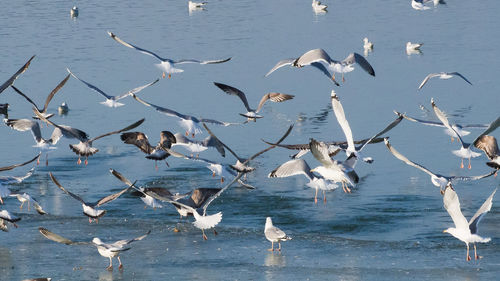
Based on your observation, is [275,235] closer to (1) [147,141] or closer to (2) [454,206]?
(2) [454,206]

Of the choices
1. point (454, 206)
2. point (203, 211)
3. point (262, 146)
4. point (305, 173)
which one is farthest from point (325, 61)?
point (454, 206)

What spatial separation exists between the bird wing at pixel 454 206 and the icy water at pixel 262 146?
44cm

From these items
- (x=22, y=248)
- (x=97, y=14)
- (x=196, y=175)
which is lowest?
(x=97, y=14)

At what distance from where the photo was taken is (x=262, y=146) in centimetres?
1656

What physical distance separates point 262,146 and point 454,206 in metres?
6.48

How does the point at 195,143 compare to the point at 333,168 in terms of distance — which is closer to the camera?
the point at 333,168

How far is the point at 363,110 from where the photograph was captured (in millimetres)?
18828

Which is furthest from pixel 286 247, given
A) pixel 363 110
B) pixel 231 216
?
pixel 363 110

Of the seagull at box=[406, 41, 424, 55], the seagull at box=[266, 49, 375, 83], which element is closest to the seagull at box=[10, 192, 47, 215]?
the seagull at box=[266, 49, 375, 83]

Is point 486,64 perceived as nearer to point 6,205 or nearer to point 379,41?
point 379,41

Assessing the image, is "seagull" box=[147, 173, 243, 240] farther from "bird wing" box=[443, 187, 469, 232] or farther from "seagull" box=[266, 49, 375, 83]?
"seagull" box=[266, 49, 375, 83]

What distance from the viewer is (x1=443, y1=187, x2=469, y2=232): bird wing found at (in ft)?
34.0

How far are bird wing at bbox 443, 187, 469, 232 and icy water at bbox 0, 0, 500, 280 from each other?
0.44 m

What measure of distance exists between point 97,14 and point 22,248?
27.9 metres
